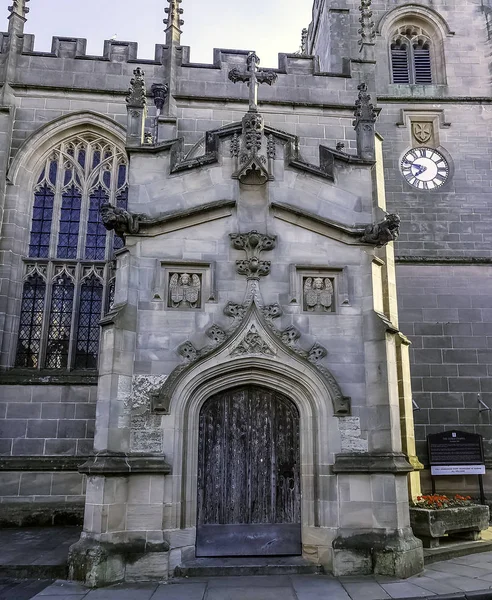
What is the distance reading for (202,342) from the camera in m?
8.24

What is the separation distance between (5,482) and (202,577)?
596 cm

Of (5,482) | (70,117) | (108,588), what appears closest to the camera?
(108,588)

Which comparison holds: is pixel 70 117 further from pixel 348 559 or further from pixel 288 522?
pixel 348 559

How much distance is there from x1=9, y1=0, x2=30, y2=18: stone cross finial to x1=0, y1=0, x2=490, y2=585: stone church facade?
1231mm


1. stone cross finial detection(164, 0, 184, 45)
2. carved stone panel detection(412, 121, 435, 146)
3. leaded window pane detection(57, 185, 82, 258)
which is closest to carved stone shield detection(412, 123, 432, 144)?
carved stone panel detection(412, 121, 435, 146)

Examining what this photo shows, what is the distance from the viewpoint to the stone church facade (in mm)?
7723

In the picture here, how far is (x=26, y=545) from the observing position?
29.5 feet

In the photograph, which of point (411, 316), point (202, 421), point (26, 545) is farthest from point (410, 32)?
point (26, 545)

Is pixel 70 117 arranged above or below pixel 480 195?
above

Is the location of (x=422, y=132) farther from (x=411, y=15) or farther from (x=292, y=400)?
(x=292, y=400)

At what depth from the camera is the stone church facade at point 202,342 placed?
7.72 meters

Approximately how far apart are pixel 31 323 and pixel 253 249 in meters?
6.85

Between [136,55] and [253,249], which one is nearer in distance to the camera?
[253,249]

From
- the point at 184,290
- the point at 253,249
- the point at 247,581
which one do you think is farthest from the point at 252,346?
the point at 247,581
